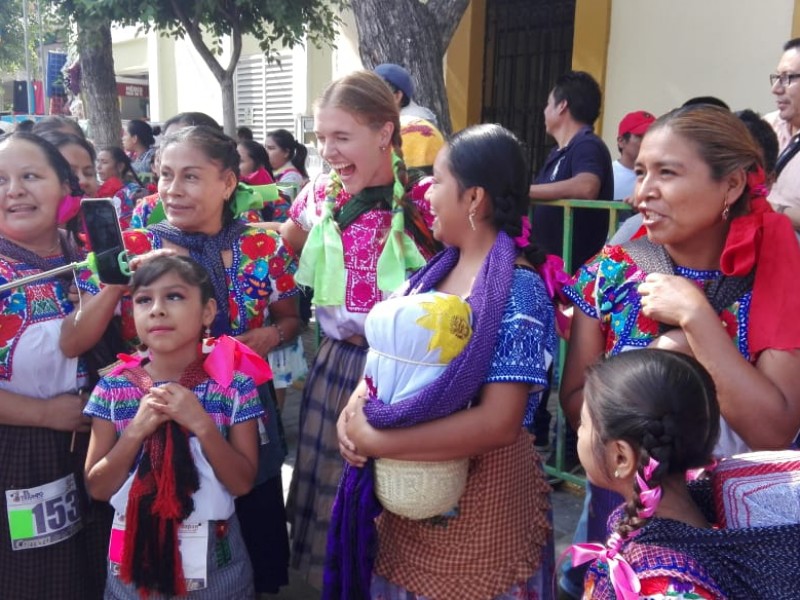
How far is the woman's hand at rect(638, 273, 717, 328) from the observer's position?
179cm

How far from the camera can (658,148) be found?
190 centimetres

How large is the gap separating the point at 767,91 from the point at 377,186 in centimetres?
474

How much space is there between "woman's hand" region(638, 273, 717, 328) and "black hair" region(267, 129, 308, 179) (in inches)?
241

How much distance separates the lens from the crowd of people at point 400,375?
1573mm

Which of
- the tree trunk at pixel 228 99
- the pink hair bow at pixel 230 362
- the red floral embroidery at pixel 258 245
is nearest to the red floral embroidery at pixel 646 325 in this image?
the pink hair bow at pixel 230 362

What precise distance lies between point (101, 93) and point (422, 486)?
9.38 metres

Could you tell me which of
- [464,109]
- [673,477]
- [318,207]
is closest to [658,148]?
[673,477]

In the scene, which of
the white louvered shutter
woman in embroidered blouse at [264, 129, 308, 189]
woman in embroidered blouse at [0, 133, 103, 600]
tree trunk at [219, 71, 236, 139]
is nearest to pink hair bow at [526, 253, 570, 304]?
woman in embroidered blouse at [0, 133, 103, 600]

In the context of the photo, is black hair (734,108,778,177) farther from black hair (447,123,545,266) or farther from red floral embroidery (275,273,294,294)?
red floral embroidery (275,273,294,294)

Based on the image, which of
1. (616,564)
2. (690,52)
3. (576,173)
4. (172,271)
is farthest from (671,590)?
(690,52)

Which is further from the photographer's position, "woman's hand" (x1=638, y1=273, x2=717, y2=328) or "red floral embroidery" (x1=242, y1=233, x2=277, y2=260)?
"red floral embroidery" (x1=242, y1=233, x2=277, y2=260)

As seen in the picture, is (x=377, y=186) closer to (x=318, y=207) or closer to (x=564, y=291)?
(x=318, y=207)

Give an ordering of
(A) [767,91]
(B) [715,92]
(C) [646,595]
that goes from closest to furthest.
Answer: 1. (C) [646,595]
2. (A) [767,91]
3. (B) [715,92]

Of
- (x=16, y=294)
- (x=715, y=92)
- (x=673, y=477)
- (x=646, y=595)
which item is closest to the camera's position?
(x=646, y=595)
